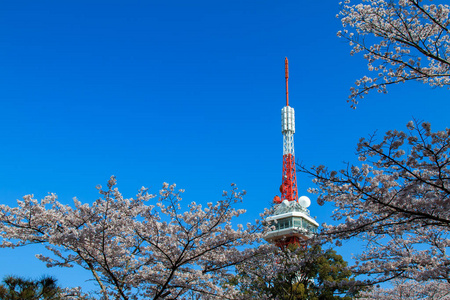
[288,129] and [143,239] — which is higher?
[288,129]

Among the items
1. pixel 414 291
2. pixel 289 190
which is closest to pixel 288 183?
pixel 289 190

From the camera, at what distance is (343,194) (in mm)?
6160

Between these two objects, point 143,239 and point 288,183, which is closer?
point 143,239

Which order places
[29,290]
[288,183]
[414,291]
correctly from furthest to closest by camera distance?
[288,183] → [414,291] → [29,290]

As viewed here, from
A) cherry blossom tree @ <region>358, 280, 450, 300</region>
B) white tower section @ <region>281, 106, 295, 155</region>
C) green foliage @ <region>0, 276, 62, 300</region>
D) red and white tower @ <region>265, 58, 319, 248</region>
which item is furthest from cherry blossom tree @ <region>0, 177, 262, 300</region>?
white tower section @ <region>281, 106, 295, 155</region>

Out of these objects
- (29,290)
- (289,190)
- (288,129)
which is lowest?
(29,290)

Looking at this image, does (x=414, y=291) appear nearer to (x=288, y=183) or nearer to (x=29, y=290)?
(x=29, y=290)

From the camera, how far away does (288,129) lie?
44.6 m

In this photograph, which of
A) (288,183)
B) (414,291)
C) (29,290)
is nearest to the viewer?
(29,290)

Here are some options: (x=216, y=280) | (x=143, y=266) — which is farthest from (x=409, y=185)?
(x=143, y=266)

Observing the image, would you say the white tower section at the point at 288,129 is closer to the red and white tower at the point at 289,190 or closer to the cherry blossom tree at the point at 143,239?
the red and white tower at the point at 289,190

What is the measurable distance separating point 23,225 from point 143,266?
2.89m

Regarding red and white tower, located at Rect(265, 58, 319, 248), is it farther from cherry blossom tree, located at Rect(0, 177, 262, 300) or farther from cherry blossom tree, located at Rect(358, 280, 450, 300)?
cherry blossom tree, located at Rect(0, 177, 262, 300)

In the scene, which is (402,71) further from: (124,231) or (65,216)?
(65,216)
